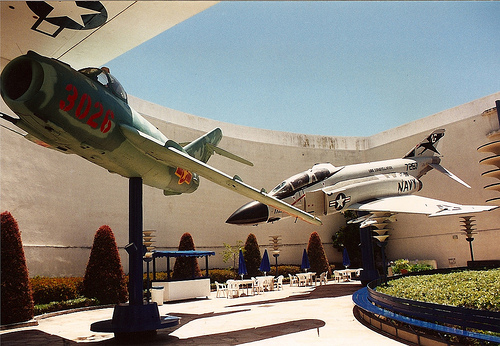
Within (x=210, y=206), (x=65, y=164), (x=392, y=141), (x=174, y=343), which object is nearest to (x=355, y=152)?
(x=392, y=141)

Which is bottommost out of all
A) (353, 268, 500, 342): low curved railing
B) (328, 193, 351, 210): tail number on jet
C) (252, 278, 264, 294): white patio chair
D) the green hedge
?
(252, 278, 264, 294): white patio chair

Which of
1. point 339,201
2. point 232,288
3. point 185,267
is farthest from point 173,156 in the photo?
point 185,267

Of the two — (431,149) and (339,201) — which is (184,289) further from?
(431,149)

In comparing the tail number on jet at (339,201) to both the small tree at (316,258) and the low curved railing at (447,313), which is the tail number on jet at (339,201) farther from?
the small tree at (316,258)

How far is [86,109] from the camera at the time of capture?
641 cm

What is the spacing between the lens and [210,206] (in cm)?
2398

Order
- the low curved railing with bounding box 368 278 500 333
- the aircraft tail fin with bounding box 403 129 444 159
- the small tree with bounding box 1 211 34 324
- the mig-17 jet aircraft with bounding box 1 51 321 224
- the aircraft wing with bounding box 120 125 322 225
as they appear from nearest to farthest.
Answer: the low curved railing with bounding box 368 278 500 333
the mig-17 jet aircraft with bounding box 1 51 321 224
the aircraft wing with bounding box 120 125 322 225
the small tree with bounding box 1 211 34 324
the aircraft tail fin with bounding box 403 129 444 159

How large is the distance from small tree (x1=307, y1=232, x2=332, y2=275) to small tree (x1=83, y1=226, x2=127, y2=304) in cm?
1325

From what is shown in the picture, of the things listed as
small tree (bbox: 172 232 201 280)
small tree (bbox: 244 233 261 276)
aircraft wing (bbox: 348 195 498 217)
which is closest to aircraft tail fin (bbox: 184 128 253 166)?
aircraft wing (bbox: 348 195 498 217)

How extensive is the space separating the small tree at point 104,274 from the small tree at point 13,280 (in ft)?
11.8

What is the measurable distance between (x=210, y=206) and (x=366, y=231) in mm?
10884

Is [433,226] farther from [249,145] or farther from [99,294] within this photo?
[99,294]

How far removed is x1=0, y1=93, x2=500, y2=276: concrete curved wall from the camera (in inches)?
619

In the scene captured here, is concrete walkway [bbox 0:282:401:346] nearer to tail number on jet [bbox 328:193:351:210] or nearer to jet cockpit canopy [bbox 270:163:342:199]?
tail number on jet [bbox 328:193:351:210]
